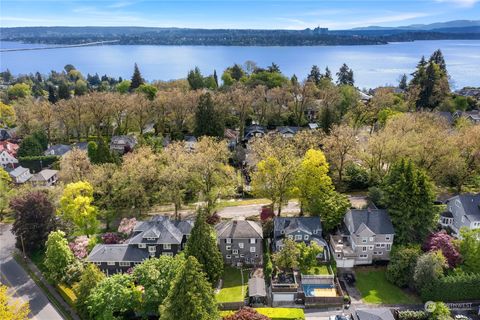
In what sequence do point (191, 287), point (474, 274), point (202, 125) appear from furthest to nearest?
1. point (202, 125)
2. point (474, 274)
3. point (191, 287)

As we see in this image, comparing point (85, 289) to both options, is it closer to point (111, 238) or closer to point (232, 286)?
point (111, 238)

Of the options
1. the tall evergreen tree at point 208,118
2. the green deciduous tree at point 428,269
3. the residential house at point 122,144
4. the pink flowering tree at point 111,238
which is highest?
the tall evergreen tree at point 208,118

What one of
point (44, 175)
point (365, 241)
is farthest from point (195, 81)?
point (365, 241)

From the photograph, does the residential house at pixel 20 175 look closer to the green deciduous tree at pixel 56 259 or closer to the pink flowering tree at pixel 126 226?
the pink flowering tree at pixel 126 226

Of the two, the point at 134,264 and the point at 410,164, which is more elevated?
the point at 410,164

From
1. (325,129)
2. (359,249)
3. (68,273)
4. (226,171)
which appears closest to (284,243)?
(359,249)

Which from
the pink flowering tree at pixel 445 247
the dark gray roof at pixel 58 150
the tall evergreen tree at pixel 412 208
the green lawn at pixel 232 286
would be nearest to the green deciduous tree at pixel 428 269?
the pink flowering tree at pixel 445 247

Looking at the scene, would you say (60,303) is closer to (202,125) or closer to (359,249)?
(359,249)

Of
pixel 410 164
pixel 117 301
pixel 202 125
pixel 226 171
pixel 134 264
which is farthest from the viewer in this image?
pixel 202 125

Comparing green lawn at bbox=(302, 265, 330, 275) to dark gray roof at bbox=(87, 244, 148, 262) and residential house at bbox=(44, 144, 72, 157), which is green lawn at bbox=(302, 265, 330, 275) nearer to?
dark gray roof at bbox=(87, 244, 148, 262)
